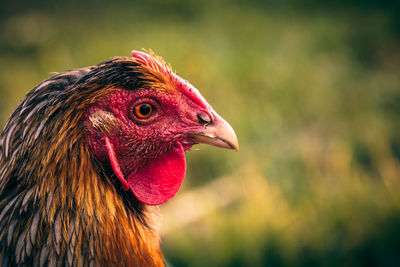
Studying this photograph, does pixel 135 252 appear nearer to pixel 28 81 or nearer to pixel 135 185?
pixel 135 185

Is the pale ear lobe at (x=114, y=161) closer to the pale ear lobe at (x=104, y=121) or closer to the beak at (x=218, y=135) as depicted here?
the pale ear lobe at (x=104, y=121)

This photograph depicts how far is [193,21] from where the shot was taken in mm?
6770

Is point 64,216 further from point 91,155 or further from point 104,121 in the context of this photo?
point 104,121

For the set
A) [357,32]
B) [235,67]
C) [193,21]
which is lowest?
[235,67]

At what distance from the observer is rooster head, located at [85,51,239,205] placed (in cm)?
130

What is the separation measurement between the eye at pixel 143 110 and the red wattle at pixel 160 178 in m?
0.18

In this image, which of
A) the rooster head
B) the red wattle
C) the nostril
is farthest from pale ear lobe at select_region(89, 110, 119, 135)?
the nostril

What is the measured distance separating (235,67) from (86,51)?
7.17 feet

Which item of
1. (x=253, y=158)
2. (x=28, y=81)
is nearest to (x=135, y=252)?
(x=253, y=158)

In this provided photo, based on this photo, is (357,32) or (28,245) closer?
(28,245)

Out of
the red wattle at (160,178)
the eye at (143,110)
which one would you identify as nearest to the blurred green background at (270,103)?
the red wattle at (160,178)

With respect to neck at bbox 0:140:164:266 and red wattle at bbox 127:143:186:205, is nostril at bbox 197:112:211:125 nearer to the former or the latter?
red wattle at bbox 127:143:186:205

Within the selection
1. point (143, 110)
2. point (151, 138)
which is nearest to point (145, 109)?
point (143, 110)

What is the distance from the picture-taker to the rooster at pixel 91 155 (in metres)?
1.24
